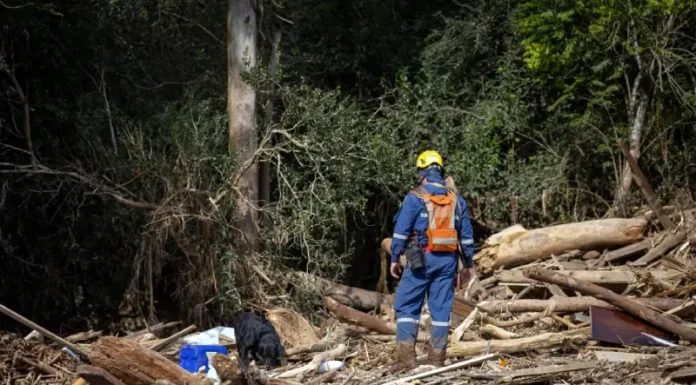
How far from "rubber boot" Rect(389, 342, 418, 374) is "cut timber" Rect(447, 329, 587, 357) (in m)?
0.53

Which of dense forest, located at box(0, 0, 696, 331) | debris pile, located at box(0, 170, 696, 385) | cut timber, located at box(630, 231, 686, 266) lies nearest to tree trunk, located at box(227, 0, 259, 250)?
dense forest, located at box(0, 0, 696, 331)

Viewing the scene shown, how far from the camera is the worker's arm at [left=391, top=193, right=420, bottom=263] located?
980 cm

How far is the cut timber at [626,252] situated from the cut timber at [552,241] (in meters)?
0.15

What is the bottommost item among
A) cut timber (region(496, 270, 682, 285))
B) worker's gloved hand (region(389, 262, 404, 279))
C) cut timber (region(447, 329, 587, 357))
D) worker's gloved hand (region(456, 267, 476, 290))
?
cut timber (region(447, 329, 587, 357))

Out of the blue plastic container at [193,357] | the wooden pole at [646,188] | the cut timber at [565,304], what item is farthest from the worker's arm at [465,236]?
the wooden pole at [646,188]

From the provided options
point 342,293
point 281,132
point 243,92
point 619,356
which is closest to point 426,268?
point 619,356

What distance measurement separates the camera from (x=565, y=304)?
11641 millimetres

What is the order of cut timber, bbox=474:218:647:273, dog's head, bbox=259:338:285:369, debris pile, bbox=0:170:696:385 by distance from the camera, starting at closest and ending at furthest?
debris pile, bbox=0:170:696:385 → dog's head, bbox=259:338:285:369 → cut timber, bbox=474:218:647:273

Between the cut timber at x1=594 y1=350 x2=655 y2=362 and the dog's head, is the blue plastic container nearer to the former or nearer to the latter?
the dog's head

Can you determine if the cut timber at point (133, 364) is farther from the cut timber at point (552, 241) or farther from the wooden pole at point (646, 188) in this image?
the wooden pole at point (646, 188)

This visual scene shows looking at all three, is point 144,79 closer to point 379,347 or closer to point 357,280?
point 357,280

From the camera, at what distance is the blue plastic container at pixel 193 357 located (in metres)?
9.98

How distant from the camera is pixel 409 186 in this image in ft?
49.3

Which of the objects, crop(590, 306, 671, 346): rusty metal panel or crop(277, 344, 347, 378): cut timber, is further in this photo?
crop(590, 306, 671, 346): rusty metal panel
